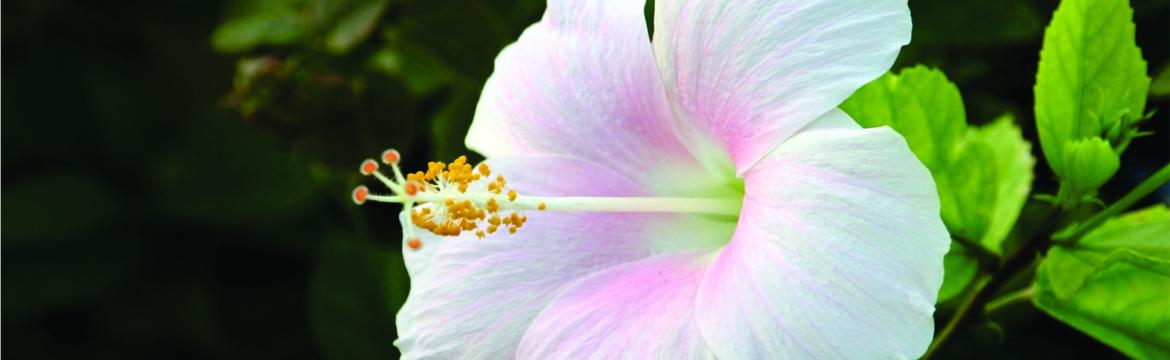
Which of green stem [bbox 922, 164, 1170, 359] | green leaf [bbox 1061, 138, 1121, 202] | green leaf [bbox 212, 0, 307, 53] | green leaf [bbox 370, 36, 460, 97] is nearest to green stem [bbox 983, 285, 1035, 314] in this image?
green stem [bbox 922, 164, 1170, 359]

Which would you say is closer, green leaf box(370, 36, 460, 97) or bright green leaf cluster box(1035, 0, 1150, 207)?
bright green leaf cluster box(1035, 0, 1150, 207)

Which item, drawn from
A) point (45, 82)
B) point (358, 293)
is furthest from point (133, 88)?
point (358, 293)

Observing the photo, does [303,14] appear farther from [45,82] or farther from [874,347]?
[874,347]

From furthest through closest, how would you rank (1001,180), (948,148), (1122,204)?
1. (1001,180)
2. (948,148)
3. (1122,204)

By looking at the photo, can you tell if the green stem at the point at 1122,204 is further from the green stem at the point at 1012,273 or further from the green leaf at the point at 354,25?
the green leaf at the point at 354,25

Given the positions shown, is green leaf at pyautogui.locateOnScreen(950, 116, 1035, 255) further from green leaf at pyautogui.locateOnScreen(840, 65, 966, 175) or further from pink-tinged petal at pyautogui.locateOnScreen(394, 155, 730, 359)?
pink-tinged petal at pyautogui.locateOnScreen(394, 155, 730, 359)

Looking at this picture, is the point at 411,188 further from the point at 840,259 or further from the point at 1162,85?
the point at 1162,85

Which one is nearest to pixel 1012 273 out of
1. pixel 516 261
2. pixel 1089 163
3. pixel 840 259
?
pixel 1089 163

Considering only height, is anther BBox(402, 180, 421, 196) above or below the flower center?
above
